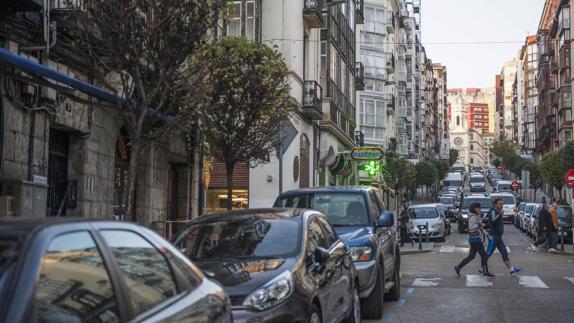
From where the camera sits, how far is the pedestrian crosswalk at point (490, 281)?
14.3 m

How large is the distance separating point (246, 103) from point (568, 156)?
3822cm

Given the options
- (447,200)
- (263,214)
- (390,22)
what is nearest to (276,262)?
(263,214)

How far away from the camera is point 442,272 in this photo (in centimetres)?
1723

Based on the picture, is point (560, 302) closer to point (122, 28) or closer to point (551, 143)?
point (122, 28)

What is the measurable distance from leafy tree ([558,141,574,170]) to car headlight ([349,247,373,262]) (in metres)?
41.5

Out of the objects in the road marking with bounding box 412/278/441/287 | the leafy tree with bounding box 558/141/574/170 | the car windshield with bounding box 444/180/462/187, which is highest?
the leafy tree with bounding box 558/141/574/170

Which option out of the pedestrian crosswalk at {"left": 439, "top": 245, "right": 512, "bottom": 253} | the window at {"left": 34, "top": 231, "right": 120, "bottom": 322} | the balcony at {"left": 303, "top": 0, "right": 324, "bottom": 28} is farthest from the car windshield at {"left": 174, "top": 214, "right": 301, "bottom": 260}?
the balcony at {"left": 303, "top": 0, "right": 324, "bottom": 28}

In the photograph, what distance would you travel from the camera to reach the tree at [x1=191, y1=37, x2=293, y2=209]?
15.3 metres

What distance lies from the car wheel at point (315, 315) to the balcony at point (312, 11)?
74.6 ft

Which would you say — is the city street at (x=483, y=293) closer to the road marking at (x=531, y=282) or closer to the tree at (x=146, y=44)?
the road marking at (x=531, y=282)

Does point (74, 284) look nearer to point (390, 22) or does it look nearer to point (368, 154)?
point (368, 154)

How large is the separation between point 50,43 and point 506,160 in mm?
109517

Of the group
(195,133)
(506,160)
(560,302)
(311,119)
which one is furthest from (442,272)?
(506,160)

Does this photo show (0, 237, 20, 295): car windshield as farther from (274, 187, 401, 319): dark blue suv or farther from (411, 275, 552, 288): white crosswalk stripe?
(411, 275, 552, 288): white crosswalk stripe
